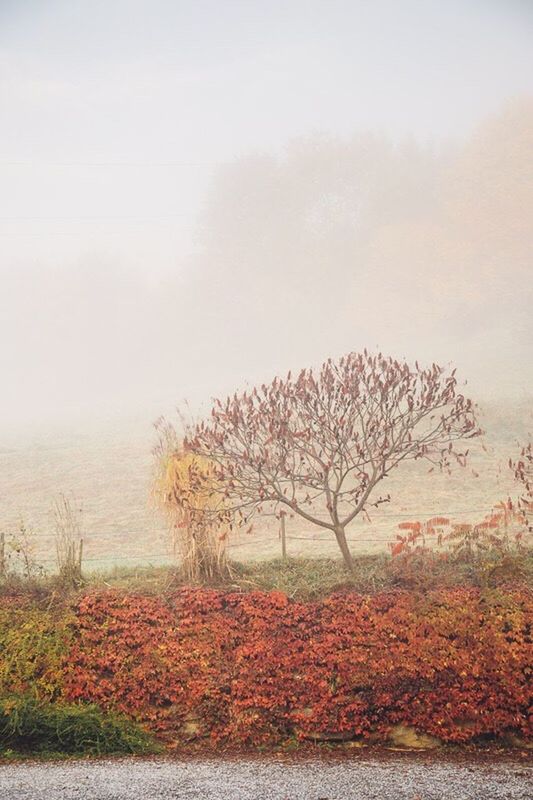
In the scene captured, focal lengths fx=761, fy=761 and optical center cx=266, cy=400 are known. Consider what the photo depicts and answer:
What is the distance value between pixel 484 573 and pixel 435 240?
35.1 meters

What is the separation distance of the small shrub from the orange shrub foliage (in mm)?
211

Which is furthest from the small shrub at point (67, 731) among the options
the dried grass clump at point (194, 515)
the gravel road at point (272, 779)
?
the dried grass clump at point (194, 515)

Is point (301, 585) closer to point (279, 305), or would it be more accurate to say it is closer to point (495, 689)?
point (495, 689)

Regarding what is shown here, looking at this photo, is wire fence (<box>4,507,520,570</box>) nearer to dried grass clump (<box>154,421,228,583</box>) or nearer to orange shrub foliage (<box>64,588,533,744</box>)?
dried grass clump (<box>154,421,228,583</box>)

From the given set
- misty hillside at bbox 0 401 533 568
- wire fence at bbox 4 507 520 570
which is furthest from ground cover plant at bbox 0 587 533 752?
wire fence at bbox 4 507 520 570

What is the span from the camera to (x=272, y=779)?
6.12 meters

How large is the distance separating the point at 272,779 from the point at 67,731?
207 cm

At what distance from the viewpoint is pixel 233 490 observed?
957 centimetres

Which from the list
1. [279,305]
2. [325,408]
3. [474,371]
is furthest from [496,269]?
[325,408]

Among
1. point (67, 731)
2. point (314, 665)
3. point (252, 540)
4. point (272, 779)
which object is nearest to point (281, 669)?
point (314, 665)

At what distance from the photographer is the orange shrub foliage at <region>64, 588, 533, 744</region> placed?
705cm

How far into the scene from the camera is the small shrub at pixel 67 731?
692 centimetres

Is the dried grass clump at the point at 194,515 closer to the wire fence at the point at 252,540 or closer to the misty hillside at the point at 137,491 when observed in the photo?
the misty hillside at the point at 137,491

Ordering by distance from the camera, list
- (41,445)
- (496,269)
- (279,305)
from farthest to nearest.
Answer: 1. (279,305)
2. (496,269)
3. (41,445)
